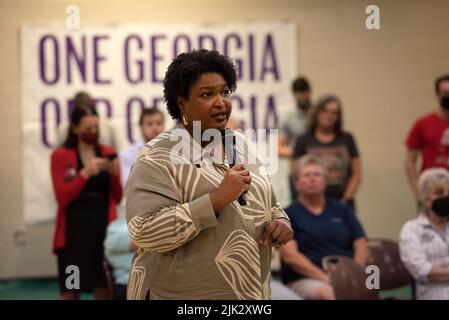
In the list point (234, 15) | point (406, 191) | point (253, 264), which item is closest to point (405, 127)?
point (406, 191)

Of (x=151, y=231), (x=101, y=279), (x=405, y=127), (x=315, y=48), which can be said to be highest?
(x=315, y=48)

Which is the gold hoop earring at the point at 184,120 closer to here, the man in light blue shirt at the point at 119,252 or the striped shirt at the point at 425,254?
the man in light blue shirt at the point at 119,252

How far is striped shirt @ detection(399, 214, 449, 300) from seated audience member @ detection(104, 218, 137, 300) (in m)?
1.48

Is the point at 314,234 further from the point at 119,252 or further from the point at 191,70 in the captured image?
the point at 191,70

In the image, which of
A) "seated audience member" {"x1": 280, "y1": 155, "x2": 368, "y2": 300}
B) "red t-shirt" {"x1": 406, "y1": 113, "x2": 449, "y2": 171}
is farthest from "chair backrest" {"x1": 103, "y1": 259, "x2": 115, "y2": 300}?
"red t-shirt" {"x1": 406, "y1": 113, "x2": 449, "y2": 171}

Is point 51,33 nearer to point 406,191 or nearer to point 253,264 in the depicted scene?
point 406,191

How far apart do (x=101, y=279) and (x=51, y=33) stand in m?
2.55

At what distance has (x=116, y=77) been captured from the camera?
21.9ft

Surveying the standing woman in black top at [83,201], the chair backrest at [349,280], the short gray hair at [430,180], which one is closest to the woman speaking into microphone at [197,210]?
the chair backrest at [349,280]

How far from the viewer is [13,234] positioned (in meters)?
6.80

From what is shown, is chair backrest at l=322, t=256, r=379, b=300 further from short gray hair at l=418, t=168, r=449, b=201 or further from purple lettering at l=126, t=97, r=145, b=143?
purple lettering at l=126, t=97, r=145, b=143

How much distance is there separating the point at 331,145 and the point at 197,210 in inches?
136

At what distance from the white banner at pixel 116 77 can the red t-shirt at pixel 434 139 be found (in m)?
1.27

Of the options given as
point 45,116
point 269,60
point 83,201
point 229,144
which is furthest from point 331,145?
point 229,144
